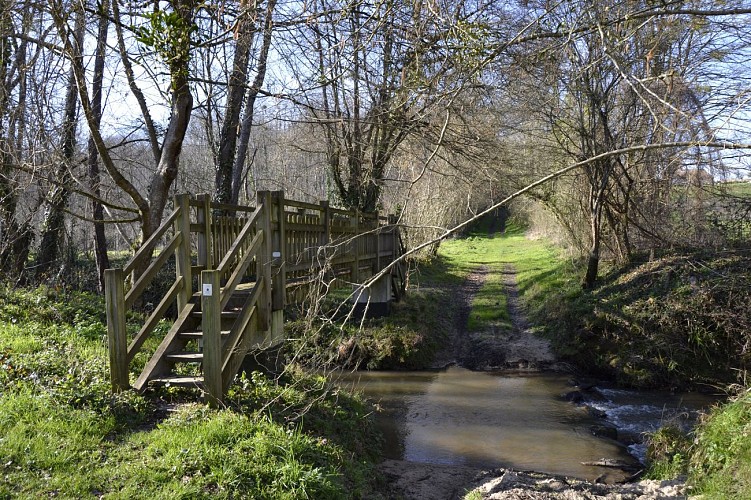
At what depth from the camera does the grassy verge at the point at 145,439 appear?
4871mm

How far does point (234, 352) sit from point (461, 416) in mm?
5756

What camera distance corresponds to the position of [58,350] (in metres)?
7.39

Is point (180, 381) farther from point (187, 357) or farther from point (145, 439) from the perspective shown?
point (145, 439)

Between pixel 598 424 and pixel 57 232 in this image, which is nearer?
pixel 598 424

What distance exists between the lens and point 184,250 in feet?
24.4

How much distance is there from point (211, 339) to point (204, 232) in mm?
2286

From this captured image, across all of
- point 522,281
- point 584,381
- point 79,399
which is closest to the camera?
point 79,399

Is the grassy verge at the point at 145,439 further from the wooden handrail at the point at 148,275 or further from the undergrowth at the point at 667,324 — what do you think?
the undergrowth at the point at 667,324

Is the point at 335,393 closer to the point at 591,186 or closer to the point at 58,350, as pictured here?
the point at 58,350

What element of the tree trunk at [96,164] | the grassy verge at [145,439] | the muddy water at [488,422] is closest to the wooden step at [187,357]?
the grassy verge at [145,439]

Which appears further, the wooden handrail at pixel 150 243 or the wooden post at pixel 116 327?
the wooden handrail at pixel 150 243

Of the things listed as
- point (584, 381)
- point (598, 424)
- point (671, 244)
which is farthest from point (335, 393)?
point (671, 244)

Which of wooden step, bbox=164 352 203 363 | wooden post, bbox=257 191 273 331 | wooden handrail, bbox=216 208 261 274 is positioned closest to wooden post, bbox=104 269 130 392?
wooden step, bbox=164 352 203 363

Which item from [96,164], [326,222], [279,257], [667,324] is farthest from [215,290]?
[667,324]
